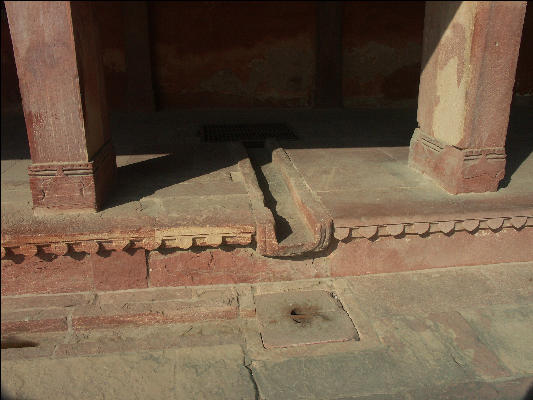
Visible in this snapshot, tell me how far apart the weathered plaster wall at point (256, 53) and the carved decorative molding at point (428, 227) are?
4783 millimetres

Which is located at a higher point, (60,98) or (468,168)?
(60,98)

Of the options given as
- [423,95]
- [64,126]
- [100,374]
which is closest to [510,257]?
[423,95]

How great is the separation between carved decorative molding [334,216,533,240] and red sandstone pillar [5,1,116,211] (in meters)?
1.87

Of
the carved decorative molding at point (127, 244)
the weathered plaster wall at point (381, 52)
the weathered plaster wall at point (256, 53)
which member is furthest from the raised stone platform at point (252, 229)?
the weathered plaster wall at point (381, 52)

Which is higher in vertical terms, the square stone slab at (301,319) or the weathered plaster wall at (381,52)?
the weathered plaster wall at (381,52)

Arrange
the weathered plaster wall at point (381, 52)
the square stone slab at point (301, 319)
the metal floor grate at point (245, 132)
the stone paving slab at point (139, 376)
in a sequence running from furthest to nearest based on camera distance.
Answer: the weathered plaster wall at point (381, 52) → the metal floor grate at point (245, 132) → the square stone slab at point (301, 319) → the stone paving slab at point (139, 376)

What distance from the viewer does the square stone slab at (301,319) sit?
2891 mm

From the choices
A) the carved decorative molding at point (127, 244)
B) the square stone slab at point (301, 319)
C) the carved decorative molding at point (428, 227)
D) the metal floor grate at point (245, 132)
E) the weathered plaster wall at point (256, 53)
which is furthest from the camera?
the weathered plaster wall at point (256, 53)

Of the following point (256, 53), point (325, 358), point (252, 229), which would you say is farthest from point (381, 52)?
point (325, 358)

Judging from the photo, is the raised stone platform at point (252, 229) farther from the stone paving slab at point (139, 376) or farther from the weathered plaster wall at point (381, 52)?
the weathered plaster wall at point (381, 52)

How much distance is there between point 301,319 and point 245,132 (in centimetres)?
361

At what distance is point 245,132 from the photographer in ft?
Answer: 20.4

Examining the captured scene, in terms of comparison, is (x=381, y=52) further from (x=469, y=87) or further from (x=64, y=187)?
(x=64, y=187)

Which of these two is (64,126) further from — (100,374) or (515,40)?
(515,40)
